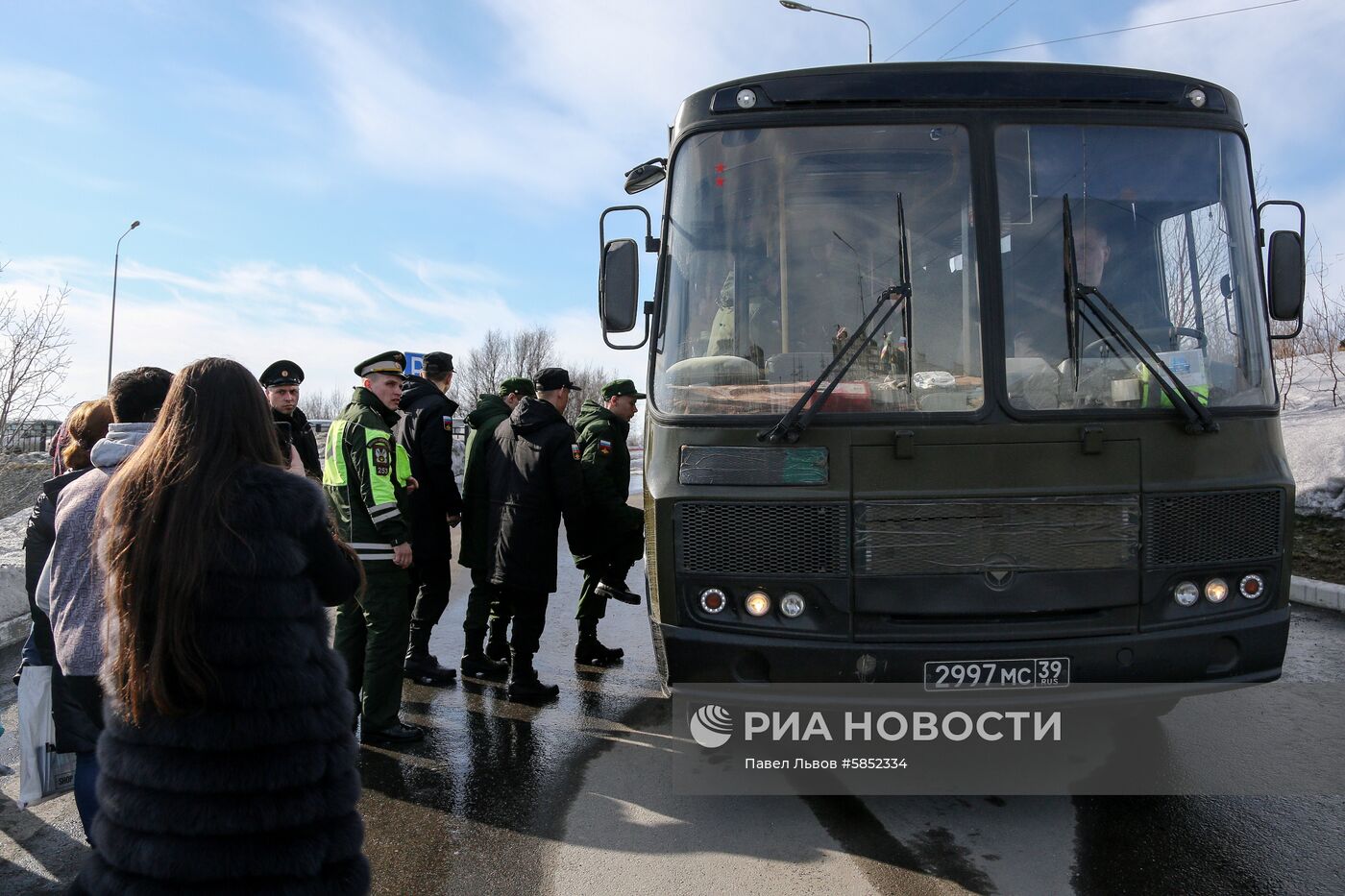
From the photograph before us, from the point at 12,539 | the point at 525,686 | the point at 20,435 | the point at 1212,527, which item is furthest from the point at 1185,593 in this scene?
the point at 20,435

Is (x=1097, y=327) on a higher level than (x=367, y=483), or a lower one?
higher

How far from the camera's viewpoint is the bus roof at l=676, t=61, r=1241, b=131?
404 cm

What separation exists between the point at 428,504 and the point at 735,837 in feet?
10.1

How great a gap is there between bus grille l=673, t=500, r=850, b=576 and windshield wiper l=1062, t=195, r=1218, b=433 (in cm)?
118

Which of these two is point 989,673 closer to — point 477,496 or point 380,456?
point 380,456

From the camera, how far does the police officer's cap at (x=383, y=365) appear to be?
4949mm

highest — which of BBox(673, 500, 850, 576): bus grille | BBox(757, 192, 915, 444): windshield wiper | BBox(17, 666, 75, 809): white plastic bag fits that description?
BBox(757, 192, 915, 444): windshield wiper

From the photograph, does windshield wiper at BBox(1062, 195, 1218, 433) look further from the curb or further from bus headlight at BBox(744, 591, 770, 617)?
the curb

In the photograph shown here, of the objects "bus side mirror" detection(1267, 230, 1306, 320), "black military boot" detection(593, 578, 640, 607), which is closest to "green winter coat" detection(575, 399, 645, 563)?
"black military boot" detection(593, 578, 640, 607)

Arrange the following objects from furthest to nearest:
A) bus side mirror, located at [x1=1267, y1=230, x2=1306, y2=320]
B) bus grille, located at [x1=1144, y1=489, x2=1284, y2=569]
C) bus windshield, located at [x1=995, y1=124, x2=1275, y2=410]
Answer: bus side mirror, located at [x1=1267, y1=230, x2=1306, y2=320]
bus windshield, located at [x1=995, y1=124, x2=1275, y2=410]
bus grille, located at [x1=1144, y1=489, x2=1284, y2=569]

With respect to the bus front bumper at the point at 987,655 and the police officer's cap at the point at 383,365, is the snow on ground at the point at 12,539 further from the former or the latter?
the bus front bumper at the point at 987,655

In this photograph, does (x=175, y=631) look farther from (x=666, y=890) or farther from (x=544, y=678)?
(x=544, y=678)

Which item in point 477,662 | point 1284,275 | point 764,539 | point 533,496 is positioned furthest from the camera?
point 477,662

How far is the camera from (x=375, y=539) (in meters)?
4.63
